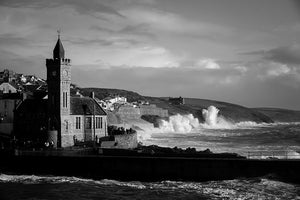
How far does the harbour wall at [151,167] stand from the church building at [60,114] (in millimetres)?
7057

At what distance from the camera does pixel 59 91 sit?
5409 centimetres

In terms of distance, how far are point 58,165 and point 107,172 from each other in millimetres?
5219

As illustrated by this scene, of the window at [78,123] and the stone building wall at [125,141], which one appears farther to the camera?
the window at [78,123]

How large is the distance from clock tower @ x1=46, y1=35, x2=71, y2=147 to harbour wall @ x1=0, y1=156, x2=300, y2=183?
26.4 feet

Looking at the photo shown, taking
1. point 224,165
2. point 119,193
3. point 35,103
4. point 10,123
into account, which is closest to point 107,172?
point 119,193

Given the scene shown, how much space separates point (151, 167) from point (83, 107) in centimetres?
1931

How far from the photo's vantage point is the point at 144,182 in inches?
1633

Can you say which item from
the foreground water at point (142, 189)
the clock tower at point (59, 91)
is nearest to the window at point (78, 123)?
the clock tower at point (59, 91)

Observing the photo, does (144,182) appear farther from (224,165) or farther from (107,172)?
(224,165)

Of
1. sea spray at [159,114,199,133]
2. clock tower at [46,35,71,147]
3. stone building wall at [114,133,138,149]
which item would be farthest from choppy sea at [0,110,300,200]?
sea spray at [159,114,199,133]

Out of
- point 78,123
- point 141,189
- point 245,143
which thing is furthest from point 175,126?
point 141,189

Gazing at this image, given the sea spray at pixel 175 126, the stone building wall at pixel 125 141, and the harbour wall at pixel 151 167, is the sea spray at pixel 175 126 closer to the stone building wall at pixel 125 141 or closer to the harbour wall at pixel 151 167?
the stone building wall at pixel 125 141

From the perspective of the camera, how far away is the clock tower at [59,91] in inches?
2124

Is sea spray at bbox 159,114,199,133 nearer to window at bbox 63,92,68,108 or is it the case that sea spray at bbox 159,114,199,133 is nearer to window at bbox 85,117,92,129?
window at bbox 85,117,92,129
